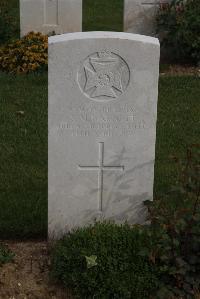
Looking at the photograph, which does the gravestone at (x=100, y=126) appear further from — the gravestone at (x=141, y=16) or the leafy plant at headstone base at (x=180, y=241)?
the gravestone at (x=141, y=16)

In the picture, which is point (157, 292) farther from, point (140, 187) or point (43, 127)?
point (43, 127)

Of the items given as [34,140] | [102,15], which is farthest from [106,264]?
[102,15]

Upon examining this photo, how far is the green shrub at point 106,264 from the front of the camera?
4723 millimetres

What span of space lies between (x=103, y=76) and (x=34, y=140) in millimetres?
2460

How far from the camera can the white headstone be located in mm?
10241

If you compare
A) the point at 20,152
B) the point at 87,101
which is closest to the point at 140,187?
the point at 87,101

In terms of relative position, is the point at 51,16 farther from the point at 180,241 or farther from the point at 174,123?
the point at 180,241

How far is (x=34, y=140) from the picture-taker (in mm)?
7277

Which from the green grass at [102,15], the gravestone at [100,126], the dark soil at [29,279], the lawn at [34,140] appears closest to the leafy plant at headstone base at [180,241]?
the gravestone at [100,126]

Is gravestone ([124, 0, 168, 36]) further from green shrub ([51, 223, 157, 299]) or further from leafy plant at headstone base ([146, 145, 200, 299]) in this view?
green shrub ([51, 223, 157, 299])

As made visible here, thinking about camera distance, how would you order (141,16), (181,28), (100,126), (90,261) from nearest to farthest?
(90,261)
(100,126)
(181,28)
(141,16)

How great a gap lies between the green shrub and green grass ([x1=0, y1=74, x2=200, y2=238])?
71 centimetres

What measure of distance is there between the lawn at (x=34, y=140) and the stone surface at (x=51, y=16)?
1468 mm

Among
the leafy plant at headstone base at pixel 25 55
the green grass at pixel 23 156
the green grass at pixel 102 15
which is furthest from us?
the green grass at pixel 102 15
